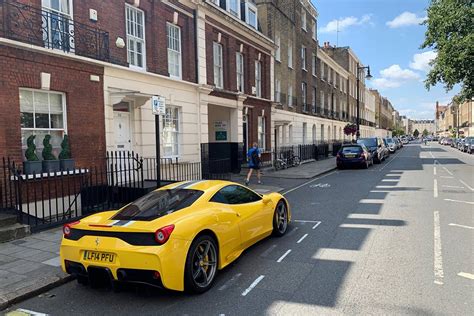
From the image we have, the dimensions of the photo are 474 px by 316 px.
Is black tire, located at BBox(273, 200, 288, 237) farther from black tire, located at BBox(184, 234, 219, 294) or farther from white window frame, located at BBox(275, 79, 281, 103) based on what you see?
white window frame, located at BBox(275, 79, 281, 103)

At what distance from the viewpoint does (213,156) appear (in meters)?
18.4

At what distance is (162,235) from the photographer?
4160 mm

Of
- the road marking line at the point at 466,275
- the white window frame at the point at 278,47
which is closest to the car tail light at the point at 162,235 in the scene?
the road marking line at the point at 466,275

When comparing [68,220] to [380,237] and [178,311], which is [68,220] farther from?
[380,237]

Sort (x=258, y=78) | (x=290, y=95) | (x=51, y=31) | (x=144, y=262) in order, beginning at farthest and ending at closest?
1. (x=290, y=95)
2. (x=258, y=78)
3. (x=51, y=31)
4. (x=144, y=262)

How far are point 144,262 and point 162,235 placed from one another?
13.9 inches

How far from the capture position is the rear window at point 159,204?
4.82 meters

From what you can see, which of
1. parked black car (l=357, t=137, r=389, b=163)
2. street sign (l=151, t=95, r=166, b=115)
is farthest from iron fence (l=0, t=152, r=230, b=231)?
parked black car (l=357, t=137, r=389, b=163)

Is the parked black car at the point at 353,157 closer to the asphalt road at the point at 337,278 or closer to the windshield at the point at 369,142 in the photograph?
the windshield at the point at 369,142

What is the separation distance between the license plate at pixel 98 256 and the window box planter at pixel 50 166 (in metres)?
4.69

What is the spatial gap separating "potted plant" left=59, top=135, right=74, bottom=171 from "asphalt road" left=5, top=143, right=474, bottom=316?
184 inches

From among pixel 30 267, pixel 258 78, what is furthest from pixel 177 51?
pixel 30 267

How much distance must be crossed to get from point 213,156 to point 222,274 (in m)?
13.5

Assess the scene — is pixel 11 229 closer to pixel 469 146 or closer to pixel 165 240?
pixel 165 240
